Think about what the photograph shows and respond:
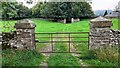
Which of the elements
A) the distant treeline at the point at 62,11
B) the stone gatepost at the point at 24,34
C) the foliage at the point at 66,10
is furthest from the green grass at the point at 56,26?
the stone gatepost at the point at 24,34

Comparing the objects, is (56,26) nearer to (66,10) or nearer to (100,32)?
(66,10)

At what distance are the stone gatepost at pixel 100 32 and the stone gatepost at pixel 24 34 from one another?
2070 millimetres

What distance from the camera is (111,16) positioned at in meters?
18.7

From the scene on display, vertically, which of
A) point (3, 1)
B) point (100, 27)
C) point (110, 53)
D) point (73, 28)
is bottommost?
point (73, 28)

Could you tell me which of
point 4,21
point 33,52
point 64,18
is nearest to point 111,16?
point 64,18

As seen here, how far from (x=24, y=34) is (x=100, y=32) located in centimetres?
253

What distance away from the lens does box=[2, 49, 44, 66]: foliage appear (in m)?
7.27

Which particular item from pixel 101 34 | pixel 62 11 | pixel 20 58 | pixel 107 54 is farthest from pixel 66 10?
pixel 20 58

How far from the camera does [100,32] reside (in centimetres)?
893

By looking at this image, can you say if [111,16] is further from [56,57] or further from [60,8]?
[56,57]

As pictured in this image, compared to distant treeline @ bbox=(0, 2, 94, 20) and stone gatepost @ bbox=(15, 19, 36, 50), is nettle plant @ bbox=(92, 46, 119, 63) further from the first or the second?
distant treeline @ bbox=(0, 2, 94, 20)

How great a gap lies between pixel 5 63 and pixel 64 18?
1540 centimetres

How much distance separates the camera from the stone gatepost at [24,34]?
8.96 m

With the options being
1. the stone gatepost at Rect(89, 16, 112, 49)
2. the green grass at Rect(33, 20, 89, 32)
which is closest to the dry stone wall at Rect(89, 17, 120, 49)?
→ the stone gatepost at Rect(89, 16, 112, 49)
